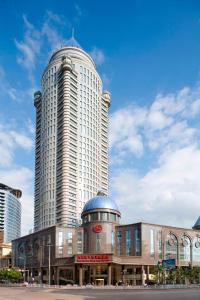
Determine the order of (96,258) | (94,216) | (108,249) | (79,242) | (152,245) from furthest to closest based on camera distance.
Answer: (79,242), (94,216), (108,249), (152,245), (96,258)

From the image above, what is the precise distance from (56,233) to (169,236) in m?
39.8

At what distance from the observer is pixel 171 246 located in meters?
158

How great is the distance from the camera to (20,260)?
185125 mm

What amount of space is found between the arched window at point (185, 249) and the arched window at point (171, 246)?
329 centimetres

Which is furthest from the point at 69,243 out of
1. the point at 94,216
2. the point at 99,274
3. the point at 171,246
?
the point at 171,246

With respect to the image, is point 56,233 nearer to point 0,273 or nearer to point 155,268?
point 0,273

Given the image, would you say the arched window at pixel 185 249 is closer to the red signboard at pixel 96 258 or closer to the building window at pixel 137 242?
the building window at pixel 137 242

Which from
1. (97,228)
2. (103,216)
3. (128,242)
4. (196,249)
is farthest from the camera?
(196,249)

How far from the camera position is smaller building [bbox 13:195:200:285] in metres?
144

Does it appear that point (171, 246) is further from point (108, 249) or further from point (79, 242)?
point (79, 242)

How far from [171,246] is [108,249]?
75.3 feet

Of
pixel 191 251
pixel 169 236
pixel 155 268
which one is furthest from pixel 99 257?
pixel 191 251

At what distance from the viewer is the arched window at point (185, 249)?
161 meters

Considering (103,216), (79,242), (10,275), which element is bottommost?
(10,275)
